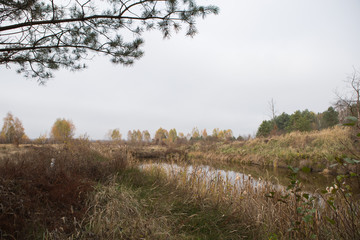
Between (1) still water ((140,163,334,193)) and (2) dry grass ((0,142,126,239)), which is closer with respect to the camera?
(2) dry grass ((0,142,126,239))

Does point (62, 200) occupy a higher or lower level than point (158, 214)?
higher

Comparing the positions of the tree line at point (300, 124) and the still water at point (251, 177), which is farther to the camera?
the tree line at point (300, 124)

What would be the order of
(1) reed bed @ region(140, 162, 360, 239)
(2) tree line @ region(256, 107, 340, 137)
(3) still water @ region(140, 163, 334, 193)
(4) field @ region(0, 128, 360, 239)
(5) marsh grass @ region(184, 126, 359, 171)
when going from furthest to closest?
1. (2) tree line @ region(256, 107, 340, 137)
2. (5) marsh grass @ region(184, 126, 359, 171)
3. (3) still water @ region(140, 163, 334, 193)
4. (1) reed bed @ region(140, 162, 360, 239)
5. (4) field @ region(0, 128, 360, 239)

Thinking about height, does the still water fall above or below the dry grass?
below

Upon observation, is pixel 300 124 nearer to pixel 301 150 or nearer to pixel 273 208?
pixel 301 150

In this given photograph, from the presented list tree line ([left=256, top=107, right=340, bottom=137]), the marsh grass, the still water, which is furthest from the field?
tree line ([left=256, top=107, right=340, bottom=137])

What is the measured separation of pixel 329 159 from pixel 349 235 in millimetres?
11362

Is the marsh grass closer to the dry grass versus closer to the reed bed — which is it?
the reed bed

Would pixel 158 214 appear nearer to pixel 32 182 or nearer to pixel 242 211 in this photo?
pixel 242 211

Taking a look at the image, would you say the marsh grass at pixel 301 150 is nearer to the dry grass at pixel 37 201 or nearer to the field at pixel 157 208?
the field at pixel 157 208

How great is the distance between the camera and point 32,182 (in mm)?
2662

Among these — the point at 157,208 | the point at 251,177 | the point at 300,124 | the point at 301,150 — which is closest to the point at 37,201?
the point at 157,208

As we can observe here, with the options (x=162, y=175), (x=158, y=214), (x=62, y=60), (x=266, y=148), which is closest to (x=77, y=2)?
(x=62, y=60)

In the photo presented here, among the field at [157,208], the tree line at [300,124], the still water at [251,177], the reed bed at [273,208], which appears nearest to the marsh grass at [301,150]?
the still water at [251,177]
